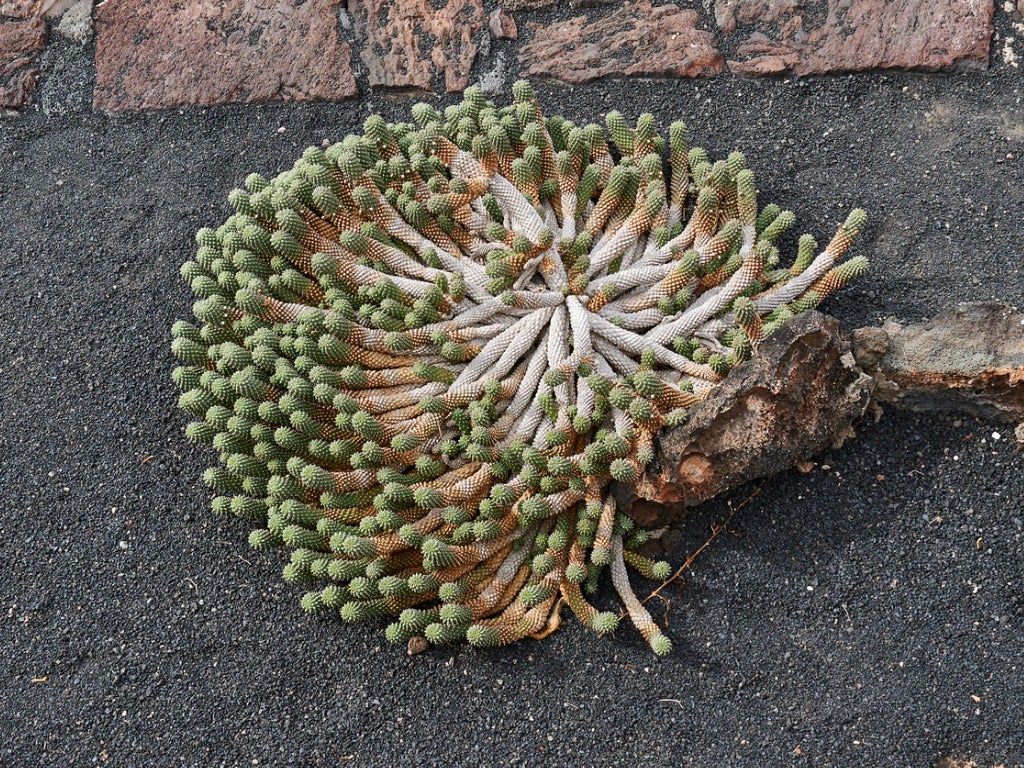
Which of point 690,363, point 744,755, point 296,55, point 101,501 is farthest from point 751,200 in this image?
point 101,501

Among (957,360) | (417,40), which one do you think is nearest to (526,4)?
(417,40)

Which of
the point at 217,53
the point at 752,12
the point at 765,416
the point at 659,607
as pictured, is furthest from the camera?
the point at 217,53

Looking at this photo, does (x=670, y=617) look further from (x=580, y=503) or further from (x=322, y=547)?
(x=322, y=547)

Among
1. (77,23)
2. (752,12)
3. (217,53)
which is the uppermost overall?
(77,23)

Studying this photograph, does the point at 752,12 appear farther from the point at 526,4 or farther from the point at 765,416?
the point at 765,416

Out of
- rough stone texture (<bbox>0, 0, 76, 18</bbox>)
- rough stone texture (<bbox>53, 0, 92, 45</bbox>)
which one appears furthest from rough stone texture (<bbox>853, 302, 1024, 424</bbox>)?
rough stone texture (<bbox>0, 0, 76, 18</bbox>)

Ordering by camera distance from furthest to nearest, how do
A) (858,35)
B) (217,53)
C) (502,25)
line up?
(217,53) → (502,25) → (858,35)

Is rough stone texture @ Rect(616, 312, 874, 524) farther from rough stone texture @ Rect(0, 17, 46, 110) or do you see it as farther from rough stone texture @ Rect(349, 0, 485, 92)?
rough stone texture @ Rect(0, 17, 46, 110)

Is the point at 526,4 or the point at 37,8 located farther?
the point at 37,8
